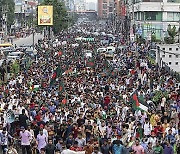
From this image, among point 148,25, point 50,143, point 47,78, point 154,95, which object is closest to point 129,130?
point 50,143

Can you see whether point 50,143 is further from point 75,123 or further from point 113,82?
point 113,82

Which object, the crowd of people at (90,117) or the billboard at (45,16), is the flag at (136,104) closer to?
the crowd of people at (90,117)

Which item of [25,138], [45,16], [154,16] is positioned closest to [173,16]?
[154,16]

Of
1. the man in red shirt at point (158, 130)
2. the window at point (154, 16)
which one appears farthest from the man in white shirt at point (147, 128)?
the window at point (154, 16)

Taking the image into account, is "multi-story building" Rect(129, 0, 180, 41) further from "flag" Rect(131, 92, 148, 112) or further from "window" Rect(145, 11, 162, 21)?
"flag" Rect(131, 92, 148, 112)

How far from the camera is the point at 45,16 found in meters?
69.7

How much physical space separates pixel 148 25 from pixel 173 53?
33.0 metres

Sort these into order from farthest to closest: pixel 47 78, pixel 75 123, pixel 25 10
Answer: pixel 25 10 < pixel 47 78 < pixel 75 123

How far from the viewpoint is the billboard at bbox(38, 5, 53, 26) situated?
6925 cm

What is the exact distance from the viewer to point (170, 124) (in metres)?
17.9

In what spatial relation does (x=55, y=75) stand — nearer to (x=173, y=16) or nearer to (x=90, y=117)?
(x=90, y=117)

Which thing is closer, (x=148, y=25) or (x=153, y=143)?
(x=153, y=143)

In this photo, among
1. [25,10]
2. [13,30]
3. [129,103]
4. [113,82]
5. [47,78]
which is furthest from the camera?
[25,10]

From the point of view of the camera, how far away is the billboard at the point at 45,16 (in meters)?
69.2
